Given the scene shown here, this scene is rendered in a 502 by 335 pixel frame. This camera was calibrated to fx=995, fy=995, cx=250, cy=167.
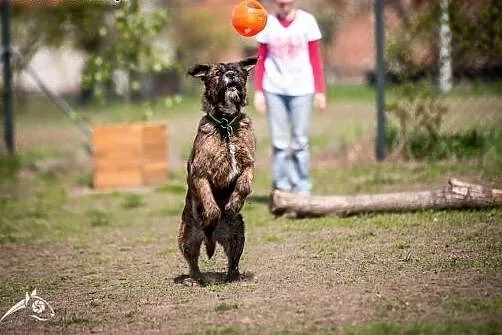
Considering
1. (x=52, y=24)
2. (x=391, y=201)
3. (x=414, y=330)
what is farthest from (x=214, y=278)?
(x=52, y=24)

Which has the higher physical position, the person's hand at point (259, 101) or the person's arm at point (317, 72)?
the person's arm at point (317, 72)

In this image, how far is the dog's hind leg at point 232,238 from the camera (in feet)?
24.4

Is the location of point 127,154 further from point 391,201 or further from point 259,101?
point 391,201

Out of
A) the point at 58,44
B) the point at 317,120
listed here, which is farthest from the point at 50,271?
the point at 317,120

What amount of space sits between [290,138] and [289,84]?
2.33 ft

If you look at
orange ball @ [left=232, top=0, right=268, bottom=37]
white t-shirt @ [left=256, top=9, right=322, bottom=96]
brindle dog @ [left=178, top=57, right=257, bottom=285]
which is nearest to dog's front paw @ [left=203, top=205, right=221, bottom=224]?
brindle dog @ [left=178, top=57, right=257, bottom=285]

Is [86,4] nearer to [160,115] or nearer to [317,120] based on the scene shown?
[317,120]

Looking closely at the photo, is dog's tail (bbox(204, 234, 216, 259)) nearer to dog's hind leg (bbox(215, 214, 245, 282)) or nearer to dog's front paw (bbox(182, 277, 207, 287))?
dog's hind leg (bbox(215, 214, 245, 282))

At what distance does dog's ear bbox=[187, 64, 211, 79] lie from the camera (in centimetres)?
750

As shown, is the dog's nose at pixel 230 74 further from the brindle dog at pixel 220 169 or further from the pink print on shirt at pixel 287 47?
the pink print on shirt at pixel 287 47

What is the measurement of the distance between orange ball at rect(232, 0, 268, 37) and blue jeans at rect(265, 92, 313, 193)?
1.90 meters

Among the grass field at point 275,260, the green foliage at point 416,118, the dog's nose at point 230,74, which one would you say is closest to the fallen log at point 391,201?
the grass field at point 275,260

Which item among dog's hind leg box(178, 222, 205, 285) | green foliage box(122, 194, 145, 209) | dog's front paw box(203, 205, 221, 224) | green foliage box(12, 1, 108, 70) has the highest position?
green foliage box(12, 1, 108, 70)

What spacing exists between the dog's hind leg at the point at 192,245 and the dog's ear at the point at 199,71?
1125 millimetres
